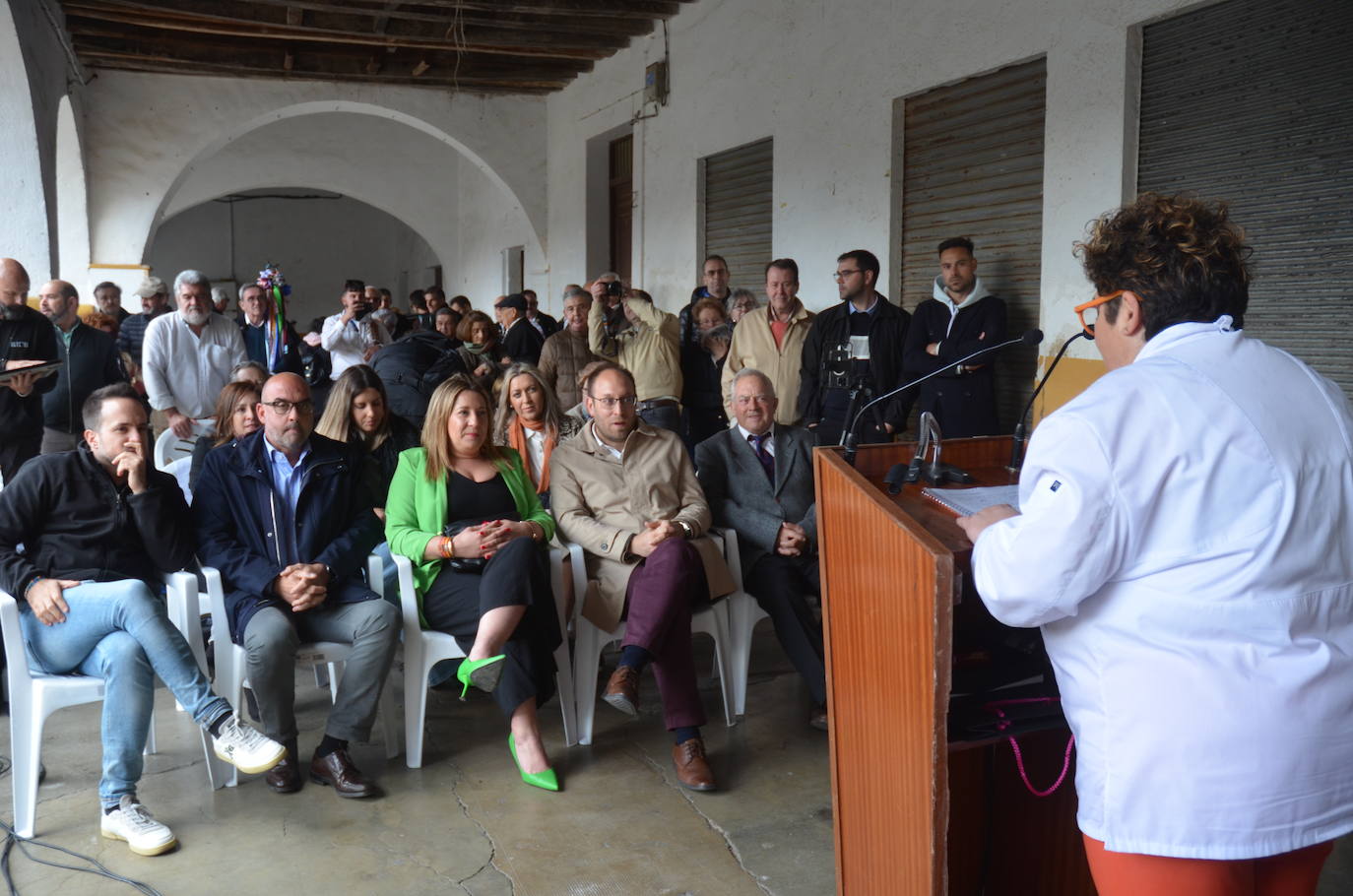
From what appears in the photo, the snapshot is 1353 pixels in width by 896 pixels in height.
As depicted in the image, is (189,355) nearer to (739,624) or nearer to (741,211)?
(739,624)

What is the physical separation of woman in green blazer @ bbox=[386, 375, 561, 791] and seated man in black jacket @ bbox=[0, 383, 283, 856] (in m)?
0.60

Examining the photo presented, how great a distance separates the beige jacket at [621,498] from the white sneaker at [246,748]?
101 centimetres

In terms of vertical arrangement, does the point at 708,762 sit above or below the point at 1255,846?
below

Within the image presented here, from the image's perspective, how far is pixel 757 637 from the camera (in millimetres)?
4402

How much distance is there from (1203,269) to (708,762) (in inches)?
85.1

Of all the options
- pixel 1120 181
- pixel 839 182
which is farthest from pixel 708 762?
pixel 839 182

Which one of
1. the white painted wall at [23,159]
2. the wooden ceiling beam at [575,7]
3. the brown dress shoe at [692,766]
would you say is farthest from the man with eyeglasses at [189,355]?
the wooden ceiling beam at [575,7]

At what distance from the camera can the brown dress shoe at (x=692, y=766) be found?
2.97m

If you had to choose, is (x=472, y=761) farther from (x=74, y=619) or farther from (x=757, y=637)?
(x=757, y=637)

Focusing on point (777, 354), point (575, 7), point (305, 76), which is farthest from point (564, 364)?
point (305, 76)

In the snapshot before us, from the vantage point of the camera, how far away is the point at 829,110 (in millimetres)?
6680

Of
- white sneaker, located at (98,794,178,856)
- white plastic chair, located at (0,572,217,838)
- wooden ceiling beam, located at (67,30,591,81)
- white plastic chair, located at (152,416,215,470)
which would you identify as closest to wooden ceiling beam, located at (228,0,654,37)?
wooden ceiling beam, located at (67,30,591,81)

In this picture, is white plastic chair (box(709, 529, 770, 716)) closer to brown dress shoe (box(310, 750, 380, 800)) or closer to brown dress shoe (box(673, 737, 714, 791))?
brown dress shoe (box(673, 737, 714, 791))

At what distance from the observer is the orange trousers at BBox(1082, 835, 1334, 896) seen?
1.33 metres
